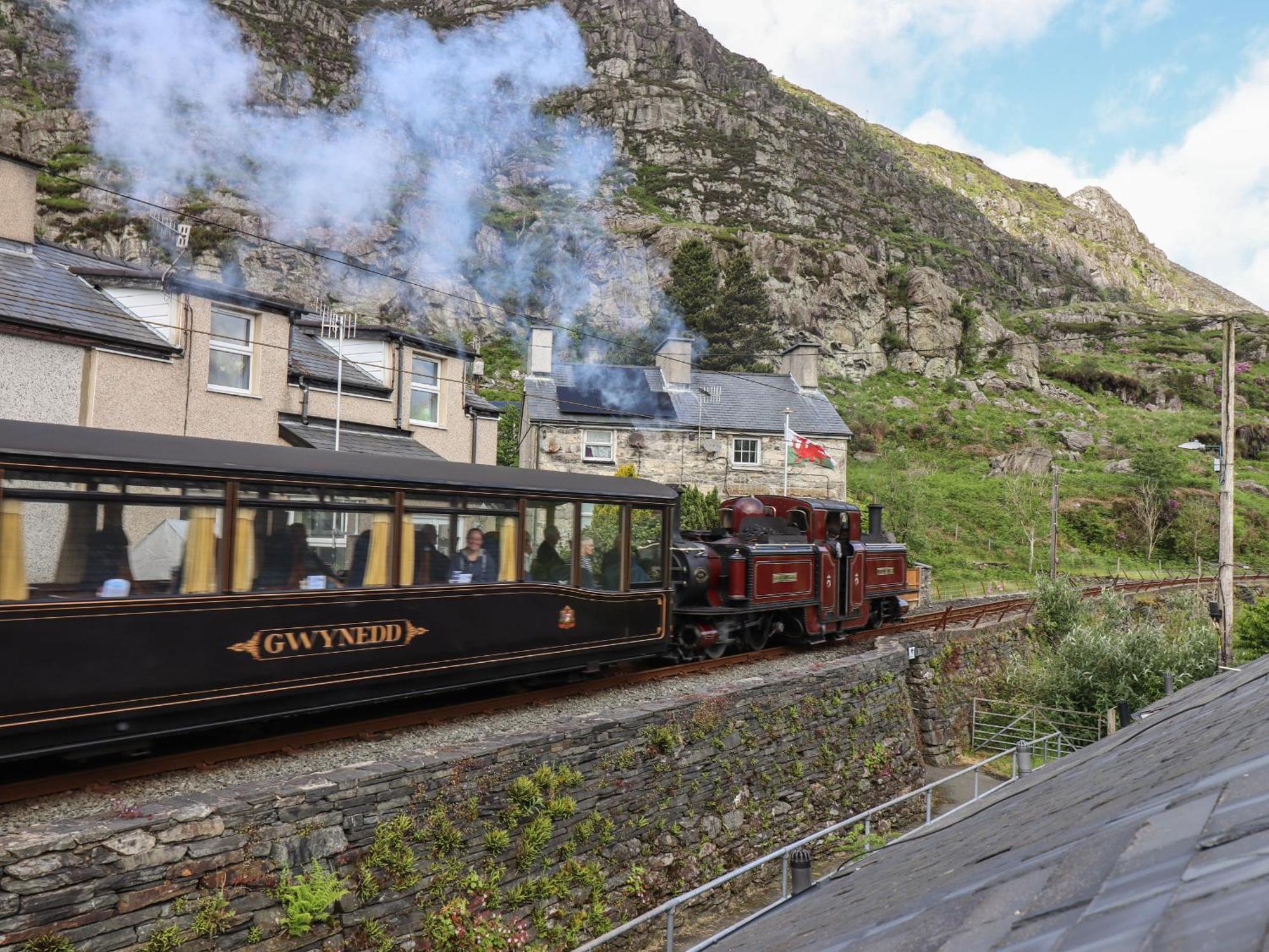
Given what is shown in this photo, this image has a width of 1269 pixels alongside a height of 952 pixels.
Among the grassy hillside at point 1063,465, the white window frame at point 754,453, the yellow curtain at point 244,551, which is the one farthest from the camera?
the grassy hillside at point 1063,465

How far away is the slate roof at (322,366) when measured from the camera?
61.8 feet

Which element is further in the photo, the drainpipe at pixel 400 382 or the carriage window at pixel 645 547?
Result: the drainpipe at pixel 400 382

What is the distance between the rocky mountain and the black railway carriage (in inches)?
1338

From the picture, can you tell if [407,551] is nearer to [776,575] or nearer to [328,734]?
[328,734]

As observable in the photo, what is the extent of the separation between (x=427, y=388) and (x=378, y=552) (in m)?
13.5

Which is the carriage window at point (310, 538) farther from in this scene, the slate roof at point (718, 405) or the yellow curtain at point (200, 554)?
the slate roof at point (718, 405)

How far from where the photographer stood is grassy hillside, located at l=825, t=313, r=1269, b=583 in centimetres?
4034

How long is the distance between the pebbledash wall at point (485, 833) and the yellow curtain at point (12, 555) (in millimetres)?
1759

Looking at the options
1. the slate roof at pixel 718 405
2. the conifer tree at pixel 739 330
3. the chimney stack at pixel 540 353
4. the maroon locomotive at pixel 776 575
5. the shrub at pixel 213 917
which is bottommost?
the shrub at pixel 213 917

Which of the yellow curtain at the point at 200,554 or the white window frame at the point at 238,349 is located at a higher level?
the white window frame at the point at 238,349

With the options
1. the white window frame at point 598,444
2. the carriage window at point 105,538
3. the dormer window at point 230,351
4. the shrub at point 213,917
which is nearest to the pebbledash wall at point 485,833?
the shrub at point 213,917

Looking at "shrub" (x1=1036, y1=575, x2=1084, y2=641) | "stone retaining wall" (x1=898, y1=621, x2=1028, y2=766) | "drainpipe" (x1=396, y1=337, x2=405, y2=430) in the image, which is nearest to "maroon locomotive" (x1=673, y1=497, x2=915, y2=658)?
"stone retaining wall" (x1=898, y1=621, x2=1028, y2=766)

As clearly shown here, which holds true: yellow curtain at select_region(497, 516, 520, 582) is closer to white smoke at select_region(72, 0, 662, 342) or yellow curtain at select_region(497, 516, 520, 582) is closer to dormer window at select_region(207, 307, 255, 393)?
dormer window at select_region(207, 307, 255, 393)

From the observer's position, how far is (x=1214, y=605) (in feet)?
57.2
